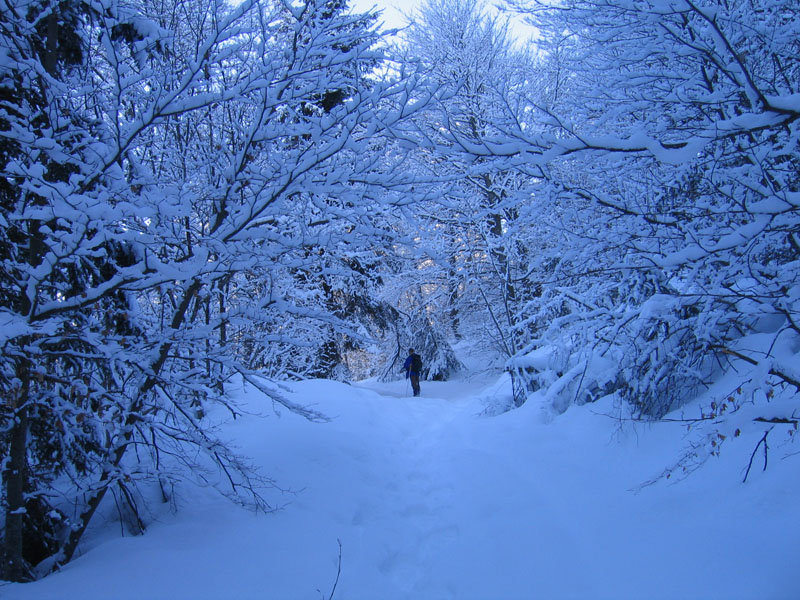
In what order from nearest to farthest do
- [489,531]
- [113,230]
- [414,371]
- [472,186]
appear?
1. [113,230]
2. [489,531]
3. [472,186]
4. [414,371]

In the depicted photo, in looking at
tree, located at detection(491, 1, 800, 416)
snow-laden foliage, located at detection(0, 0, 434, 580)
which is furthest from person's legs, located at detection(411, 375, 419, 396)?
snow-laden foliage, located at detection(0, 0, 434, 580)

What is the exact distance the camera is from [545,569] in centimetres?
→ 288

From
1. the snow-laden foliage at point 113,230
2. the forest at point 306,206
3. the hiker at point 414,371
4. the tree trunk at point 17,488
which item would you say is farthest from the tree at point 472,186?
the tree trunk at point 17,488

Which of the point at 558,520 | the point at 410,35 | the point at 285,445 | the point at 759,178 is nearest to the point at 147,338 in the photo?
the point at 285,445

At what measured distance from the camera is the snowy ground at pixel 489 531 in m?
2.43

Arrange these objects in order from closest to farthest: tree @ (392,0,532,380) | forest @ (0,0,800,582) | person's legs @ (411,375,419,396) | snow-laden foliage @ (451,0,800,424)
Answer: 1. snow-laden foliage @ (451,0,800,424)
2. forest @ (0,0,800,582)
3. tree @ (392,0,532,380)
4. person's legs @ (411,375,419,396)

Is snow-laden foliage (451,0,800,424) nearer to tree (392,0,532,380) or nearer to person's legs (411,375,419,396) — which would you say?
tree (392,0,532,380)

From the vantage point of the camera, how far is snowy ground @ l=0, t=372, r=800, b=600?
2.43 m

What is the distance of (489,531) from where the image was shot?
352cm

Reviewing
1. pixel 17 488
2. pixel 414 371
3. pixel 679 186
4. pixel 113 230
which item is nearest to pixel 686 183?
pixel 679 186

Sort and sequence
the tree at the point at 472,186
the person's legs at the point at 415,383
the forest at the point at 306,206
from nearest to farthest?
the forest at the point at 306,206
the tree at the point at 472,186
the person's legs at the point at 415,383

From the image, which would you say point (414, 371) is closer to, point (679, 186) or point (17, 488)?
point (679, 186)

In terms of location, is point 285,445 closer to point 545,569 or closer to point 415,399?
point 545,569

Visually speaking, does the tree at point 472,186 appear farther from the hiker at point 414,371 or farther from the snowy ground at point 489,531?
the snowy ground at point 489,531
